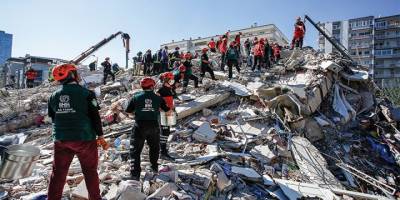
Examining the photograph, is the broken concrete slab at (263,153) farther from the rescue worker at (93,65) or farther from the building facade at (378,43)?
the building facade at (378,43)

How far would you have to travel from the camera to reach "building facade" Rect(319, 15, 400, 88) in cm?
5709

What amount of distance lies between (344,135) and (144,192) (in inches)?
262

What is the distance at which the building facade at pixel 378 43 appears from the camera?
57094 millimetres

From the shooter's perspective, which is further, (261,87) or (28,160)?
(261,87)

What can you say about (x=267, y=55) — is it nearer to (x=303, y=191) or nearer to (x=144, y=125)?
(x=303, y=191)

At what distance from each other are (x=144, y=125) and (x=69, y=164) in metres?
1.36

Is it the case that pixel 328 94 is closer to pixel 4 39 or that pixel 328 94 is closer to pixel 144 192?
pixel 144 192

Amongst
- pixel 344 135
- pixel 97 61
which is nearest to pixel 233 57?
pixel 344 135

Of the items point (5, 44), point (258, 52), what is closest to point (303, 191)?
point (258, 52)

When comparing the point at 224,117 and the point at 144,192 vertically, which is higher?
the point at 224,117

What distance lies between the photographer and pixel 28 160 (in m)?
3.97

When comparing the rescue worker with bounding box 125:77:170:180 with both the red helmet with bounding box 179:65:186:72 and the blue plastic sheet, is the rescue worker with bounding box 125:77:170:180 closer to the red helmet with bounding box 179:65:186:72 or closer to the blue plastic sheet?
the red helmet with bounding box 179:65:186:72

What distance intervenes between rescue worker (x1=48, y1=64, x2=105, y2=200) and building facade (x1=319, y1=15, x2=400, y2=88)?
58938 millimetres

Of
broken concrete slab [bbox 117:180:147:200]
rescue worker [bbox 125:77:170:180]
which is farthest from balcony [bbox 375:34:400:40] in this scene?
broken concrete slab [bbox 117:180:147:200]
